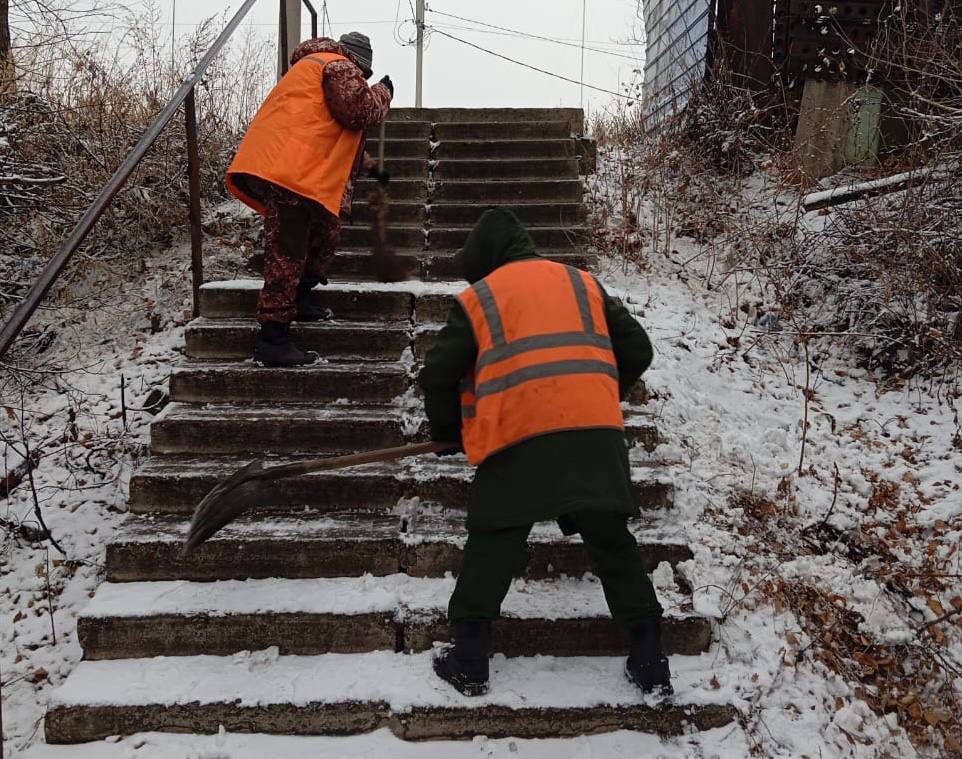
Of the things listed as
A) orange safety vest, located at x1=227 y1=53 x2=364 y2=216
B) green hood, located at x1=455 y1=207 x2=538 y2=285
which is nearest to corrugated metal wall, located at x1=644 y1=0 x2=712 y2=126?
orange safety vest, located at x1=227 y1=53 x2=364 y2=216

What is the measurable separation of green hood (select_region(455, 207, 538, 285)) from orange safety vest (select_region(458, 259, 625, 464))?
140mm

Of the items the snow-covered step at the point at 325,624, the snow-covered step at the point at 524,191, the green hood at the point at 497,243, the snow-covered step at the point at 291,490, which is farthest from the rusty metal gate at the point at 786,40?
the snow-covered step at the point at 325,624

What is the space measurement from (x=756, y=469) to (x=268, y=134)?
9.57 feet

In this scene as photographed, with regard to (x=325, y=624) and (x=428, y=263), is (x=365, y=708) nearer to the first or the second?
(x=325, y=624)

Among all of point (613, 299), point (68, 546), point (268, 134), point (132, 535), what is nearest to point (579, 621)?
point (613, 299)

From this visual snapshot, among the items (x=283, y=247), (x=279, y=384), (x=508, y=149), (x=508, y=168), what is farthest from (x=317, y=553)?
(x=508, y=149)

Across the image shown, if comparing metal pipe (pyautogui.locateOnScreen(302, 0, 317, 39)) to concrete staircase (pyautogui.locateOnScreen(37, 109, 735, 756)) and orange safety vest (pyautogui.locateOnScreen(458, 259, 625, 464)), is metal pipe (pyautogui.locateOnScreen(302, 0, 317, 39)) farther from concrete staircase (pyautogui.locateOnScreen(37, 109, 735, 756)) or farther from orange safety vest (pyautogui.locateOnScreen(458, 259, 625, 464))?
orange safety vest (pyautogui.locateOnScreen(458, 259, 625, 464))

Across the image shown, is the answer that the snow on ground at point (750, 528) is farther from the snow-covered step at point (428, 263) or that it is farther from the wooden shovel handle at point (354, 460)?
the wooden shovel handle at point (354, 460)

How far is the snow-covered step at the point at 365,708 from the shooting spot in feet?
7.57

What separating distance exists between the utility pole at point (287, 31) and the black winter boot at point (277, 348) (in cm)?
330

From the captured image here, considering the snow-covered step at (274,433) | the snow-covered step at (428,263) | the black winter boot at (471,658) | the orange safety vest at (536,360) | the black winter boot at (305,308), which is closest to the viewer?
the orange safety vest at (536,360)

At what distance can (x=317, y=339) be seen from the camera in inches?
146

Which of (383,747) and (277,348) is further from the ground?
(277,348)

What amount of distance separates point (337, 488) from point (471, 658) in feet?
3.28
